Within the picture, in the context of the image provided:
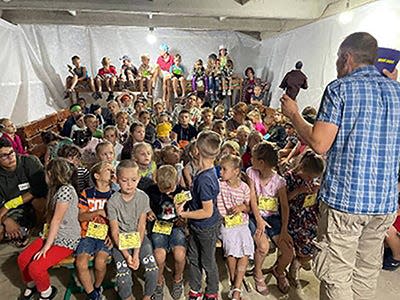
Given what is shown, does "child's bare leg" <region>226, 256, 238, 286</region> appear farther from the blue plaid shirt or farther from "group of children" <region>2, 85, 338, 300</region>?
the blue plaid shirt

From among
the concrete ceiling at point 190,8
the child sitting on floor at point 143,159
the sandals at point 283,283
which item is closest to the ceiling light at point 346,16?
the concrete ceiling at point 190,8

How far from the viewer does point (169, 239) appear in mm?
2014

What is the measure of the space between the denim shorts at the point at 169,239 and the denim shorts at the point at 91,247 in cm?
30

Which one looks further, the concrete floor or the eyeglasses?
the eyeglasses

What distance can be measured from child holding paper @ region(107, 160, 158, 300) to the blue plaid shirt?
1.11 meters

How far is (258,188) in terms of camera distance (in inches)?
83.6

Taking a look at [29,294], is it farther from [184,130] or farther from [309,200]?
[184,130]

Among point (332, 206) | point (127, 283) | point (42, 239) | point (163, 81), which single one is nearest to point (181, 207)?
point (127, 283)

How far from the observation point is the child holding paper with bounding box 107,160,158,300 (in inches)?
71.3

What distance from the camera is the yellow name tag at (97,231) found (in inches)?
73.5

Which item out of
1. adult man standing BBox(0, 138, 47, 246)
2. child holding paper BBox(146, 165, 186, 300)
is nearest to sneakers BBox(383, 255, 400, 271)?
child holding paper BBox(146, 165, 186, 300)

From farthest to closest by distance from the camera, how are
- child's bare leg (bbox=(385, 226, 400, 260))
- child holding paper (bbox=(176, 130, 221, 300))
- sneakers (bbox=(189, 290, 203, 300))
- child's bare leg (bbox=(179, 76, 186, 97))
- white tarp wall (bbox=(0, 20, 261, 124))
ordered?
child's bare leg (bbox=(179, 76, 186, 97)) → white tarp wall (bbox=(0, 20, 261, 124)) → child's bare leg (bbox=(385, 226, 400, 260)) → sneakers (bbox=(189, 290, 203, 300)) → child holding paper (bbox=(176, 130, 221, 300))

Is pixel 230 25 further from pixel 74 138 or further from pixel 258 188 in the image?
pixel 258 188

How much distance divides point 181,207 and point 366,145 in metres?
1.03
